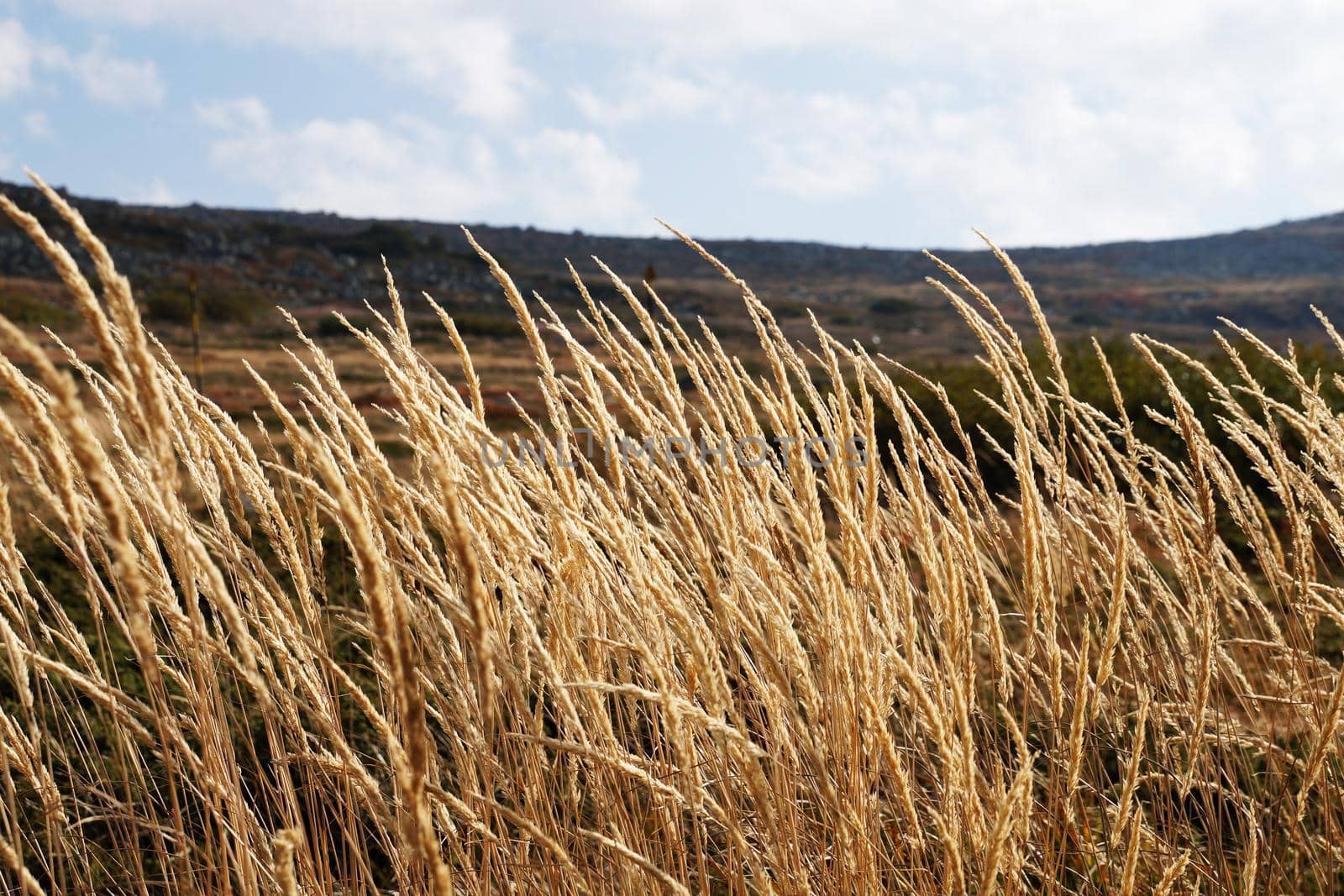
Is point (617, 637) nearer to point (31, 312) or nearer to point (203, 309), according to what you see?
point (31, 312)

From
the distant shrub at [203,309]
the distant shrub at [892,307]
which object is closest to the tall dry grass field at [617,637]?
the distant shrub at [203,309]

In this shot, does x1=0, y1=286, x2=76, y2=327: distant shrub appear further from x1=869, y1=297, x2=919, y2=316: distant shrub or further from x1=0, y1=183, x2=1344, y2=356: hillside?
x1=869, y1=297, x2=919, y2=316: distant shrub

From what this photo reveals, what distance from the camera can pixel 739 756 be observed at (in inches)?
40.5

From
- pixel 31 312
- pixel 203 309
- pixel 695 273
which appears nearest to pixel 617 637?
pixel 31 312

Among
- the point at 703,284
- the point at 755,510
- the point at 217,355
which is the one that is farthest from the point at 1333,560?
the point at 703,284

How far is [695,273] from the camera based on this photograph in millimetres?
52562

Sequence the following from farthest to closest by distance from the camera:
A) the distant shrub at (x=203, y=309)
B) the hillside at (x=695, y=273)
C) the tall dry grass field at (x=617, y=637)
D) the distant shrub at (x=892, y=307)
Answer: the distant shrub at (x=892, y=307) → the hillside at (x=695, y=273) → the distant shrub at (x=203, y=309) → the tall dry grass field at (x=617, y=637)

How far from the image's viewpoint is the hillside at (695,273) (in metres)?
29.3

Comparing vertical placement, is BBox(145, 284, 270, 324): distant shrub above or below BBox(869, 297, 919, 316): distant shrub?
below

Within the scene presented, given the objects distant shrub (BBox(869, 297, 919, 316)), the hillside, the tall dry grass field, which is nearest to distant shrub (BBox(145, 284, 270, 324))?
the hillside

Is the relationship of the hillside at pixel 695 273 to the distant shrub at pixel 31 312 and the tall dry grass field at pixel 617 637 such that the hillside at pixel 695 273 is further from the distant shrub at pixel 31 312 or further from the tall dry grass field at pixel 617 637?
the tall dry grass field at pixel 617 637

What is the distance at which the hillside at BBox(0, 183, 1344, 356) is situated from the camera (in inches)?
1153

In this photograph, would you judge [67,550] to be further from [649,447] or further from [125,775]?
[649,447]

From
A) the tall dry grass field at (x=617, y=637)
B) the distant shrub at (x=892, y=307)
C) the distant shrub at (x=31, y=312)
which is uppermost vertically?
the distant shrub at (x=892, y=307)
